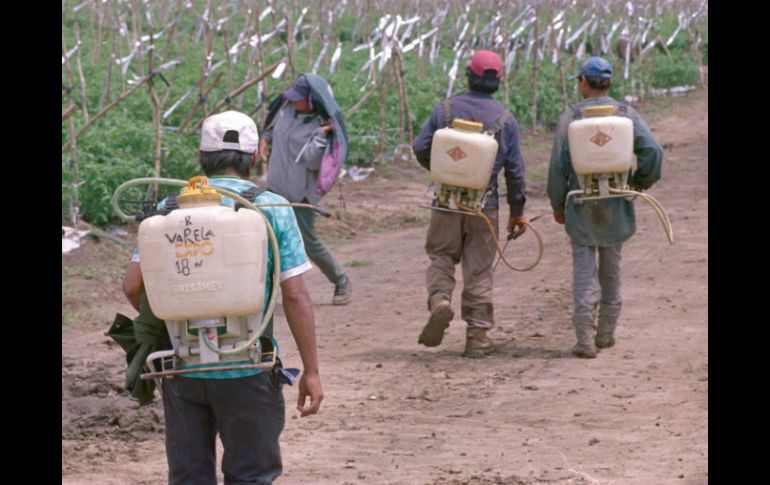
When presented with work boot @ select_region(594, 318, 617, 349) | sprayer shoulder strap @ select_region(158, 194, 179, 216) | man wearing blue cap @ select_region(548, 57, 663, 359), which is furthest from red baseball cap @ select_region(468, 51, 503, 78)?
sprayer shoulder strap @ select_region(158, 194, 179, 216)

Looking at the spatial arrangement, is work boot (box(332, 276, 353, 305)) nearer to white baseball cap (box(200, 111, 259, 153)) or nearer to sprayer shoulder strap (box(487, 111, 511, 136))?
sprayer shoulder strap (box(487, 111, 511, 136))

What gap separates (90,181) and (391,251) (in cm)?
288

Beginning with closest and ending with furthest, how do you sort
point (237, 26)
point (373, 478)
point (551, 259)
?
point (373, 478) → point (551, 259) → point (237, 26)

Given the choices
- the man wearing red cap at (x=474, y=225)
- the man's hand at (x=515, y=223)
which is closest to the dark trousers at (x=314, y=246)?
the man wearing red cap at (x=474, y=225)

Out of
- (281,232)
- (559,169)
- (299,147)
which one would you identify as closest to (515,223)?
(559,169)

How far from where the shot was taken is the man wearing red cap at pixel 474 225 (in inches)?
332

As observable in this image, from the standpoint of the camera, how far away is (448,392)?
26.0 ft

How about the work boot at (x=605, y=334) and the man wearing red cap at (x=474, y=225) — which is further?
the work boot at (x=605, y=334)

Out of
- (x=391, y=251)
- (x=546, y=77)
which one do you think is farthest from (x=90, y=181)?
(x=546, y=77)

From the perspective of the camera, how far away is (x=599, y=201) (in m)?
8.43

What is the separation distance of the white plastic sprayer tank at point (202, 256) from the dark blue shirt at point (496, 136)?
4129 mm

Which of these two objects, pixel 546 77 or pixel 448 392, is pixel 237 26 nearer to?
pixel 546 77

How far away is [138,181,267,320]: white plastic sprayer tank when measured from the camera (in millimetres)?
4371

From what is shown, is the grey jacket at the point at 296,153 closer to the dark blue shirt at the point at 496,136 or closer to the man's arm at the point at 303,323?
the dark blue shirt at the point at 496,136
